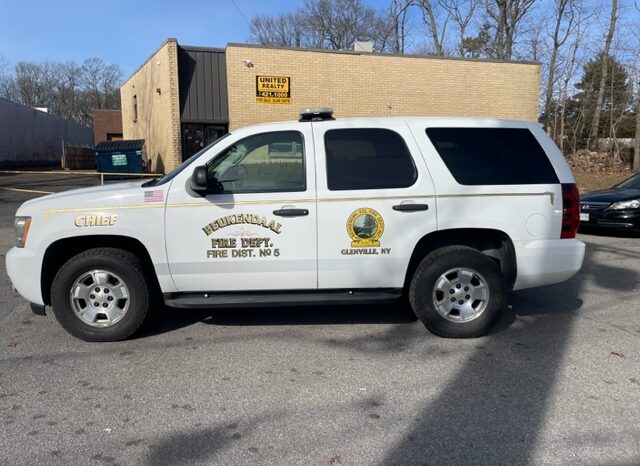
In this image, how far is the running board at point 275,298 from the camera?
4.39 m

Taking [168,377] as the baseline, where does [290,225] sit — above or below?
above

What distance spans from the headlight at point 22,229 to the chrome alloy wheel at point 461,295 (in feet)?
11.5

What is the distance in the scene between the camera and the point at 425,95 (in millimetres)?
20516

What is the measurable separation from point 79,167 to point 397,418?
34.6m

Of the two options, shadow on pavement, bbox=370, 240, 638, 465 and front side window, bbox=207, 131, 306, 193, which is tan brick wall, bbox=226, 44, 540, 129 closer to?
front side window, bbox=207, 131, 306, 193

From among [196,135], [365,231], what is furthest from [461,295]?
[196,135]

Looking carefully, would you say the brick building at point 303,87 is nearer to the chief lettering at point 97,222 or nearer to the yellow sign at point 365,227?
the chief lettering at point 97,222

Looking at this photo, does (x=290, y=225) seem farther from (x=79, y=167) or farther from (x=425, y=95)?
(x=79, y=167)

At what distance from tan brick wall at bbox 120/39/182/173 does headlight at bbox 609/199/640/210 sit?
14.3m

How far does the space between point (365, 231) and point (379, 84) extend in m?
16.8

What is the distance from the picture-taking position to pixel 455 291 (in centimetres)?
456

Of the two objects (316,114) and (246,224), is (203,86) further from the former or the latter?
(246,224)

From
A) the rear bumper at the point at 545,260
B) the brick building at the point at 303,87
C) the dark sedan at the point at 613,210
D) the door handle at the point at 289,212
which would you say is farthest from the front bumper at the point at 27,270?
the brick building at the point at 303,87

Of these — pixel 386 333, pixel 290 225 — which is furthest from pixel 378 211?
pixel 386 333
